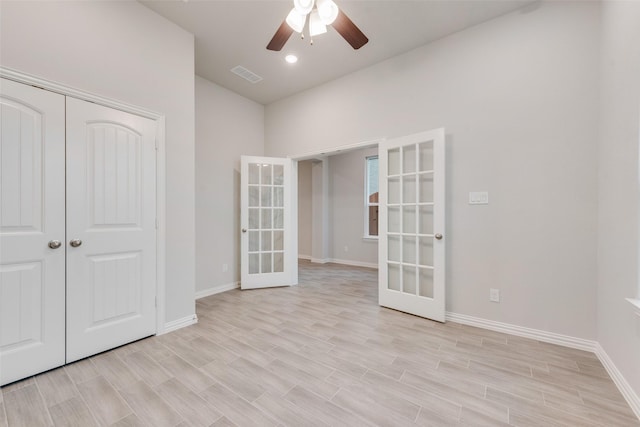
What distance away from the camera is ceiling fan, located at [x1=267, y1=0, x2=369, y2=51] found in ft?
5.79

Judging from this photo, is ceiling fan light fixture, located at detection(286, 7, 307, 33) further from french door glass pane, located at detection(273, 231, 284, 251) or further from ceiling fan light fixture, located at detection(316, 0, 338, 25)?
french door glass pane, located at detection(273, 231, 284, 251)

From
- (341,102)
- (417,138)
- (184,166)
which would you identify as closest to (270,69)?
(341,102)

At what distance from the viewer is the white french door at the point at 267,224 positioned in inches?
158

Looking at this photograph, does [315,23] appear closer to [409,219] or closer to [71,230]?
[409,219]

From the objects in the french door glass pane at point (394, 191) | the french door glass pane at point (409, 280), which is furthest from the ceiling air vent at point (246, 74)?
the french door glass pane at point (409, 280)

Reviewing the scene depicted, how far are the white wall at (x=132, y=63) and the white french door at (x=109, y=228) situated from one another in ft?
0.62

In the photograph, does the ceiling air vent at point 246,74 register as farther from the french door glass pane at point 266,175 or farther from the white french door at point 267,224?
the french door glass pane at point 266,175

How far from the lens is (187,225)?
279cm

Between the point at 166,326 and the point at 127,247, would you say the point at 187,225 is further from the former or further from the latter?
the point at 166,326

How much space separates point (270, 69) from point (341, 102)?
107cm

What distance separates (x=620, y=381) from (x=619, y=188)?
1.29 metres

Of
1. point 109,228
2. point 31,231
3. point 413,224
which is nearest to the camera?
point 31,231

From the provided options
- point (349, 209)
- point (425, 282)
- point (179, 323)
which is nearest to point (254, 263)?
point (179, 323)

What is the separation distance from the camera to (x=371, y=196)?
6121mm
